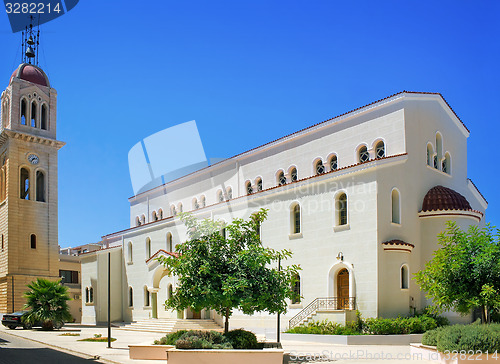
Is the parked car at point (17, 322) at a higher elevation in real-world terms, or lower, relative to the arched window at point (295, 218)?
lower

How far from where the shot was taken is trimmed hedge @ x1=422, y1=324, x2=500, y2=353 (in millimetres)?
15352

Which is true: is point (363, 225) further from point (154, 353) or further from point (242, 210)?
point (154, 353)

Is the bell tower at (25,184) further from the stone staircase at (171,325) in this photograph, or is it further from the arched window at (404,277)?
the arched window at (404,277)

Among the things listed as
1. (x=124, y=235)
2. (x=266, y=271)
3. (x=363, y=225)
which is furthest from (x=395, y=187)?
(x=124, y=235)

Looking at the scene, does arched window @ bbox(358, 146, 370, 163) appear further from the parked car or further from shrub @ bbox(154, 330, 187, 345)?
the parked car

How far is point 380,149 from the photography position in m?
29.0

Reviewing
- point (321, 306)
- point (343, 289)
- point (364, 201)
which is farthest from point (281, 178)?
point (321, 306)

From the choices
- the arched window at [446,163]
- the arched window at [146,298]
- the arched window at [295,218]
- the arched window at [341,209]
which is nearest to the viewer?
the arched window at [341,209]

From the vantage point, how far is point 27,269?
4944 centimetres

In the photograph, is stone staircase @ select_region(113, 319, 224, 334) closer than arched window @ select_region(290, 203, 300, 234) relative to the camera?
No

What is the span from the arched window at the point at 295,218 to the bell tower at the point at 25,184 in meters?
29.8

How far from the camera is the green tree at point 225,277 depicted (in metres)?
17.3

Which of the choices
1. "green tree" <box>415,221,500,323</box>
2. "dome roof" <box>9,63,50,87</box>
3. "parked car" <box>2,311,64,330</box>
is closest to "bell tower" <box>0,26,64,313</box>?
"dome roof" <box>9,63,50,87</box>

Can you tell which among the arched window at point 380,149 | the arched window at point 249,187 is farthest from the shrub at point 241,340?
the arched window at point 249,187
